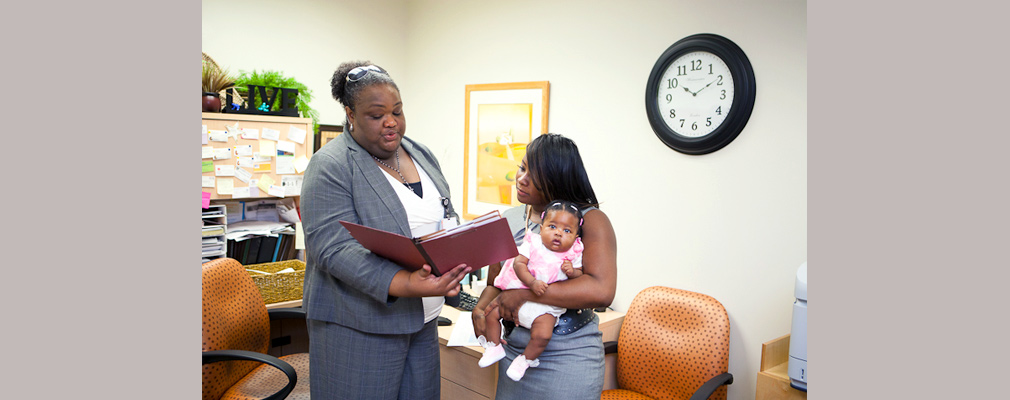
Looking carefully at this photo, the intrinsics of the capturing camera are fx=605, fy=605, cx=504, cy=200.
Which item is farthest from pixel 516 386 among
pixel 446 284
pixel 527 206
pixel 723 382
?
pixel 723 382

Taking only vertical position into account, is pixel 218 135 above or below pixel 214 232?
above

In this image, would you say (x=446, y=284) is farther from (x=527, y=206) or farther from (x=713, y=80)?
(x=713, y=80)

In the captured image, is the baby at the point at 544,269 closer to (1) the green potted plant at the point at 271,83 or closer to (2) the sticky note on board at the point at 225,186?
(2) the sticky note on board at the point at 225,186

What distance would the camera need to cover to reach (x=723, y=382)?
7.39 ft

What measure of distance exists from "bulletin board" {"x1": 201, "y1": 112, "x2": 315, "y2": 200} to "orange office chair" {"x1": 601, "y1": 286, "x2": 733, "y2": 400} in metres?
1.97

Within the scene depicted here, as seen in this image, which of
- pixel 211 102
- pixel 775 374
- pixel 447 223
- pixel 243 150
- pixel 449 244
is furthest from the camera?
pixel 243 150

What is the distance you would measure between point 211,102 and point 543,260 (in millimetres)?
2293

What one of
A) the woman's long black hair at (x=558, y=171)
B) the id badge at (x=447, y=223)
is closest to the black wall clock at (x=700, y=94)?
the woman's long black hair at (x=558, y=171)

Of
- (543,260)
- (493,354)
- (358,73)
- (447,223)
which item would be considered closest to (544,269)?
(543,260)

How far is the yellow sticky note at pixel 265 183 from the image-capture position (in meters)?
3.26

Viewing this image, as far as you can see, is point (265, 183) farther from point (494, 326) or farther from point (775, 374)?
point (775, 374)

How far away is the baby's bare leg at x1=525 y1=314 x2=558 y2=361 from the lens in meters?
1.49

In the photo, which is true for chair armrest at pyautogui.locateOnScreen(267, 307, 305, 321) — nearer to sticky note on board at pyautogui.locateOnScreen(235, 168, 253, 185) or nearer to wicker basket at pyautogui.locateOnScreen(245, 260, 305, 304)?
wicker basket at pyautogui.locateOnScreen(245, 260, 305, 304)

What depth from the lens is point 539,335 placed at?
4.88 ft
